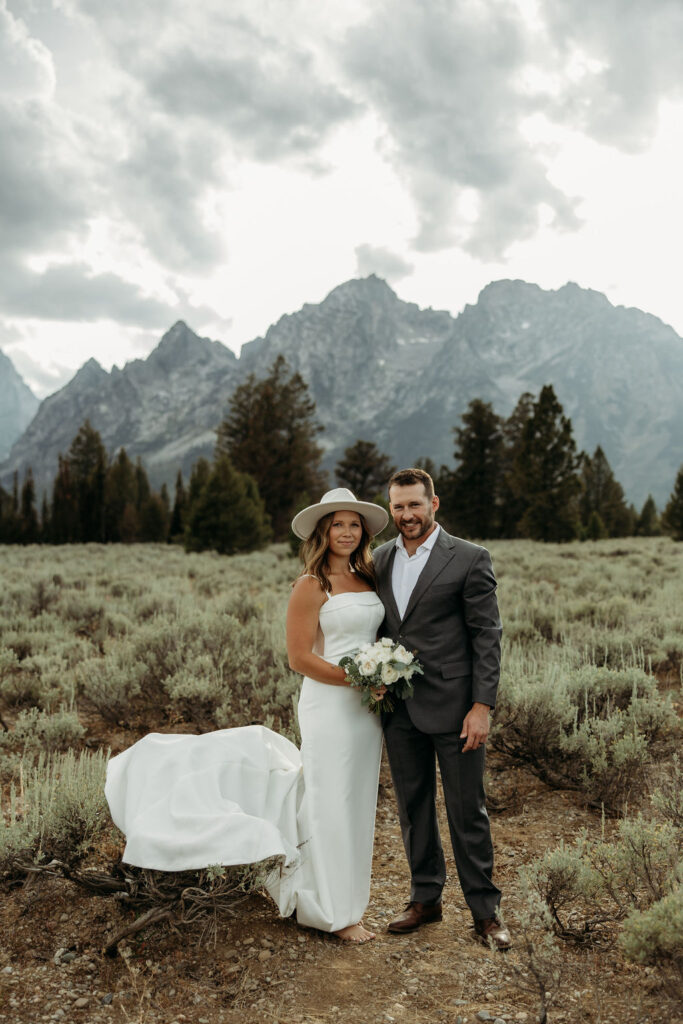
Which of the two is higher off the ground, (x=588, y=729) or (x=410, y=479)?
(x=410, y=479)

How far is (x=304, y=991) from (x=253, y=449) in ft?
122

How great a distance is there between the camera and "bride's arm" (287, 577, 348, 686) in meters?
3.70

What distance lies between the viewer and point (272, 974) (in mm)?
3125

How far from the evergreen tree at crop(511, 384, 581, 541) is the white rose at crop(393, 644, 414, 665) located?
110 ft

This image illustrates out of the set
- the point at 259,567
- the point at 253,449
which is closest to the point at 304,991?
the point at 259,567

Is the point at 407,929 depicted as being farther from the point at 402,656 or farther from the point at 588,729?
the point at 588,729

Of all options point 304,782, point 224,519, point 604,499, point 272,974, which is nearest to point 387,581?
point 304,782

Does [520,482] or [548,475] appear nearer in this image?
[548,475]

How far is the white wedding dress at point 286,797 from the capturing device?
10.7 feet

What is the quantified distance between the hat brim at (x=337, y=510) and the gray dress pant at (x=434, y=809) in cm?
105

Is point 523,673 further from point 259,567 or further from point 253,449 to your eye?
point 253,449

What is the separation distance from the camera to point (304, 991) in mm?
2998

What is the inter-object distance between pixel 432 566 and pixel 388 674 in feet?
2.07

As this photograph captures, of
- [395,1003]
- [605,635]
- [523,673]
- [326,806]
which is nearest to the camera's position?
[395,1003]
